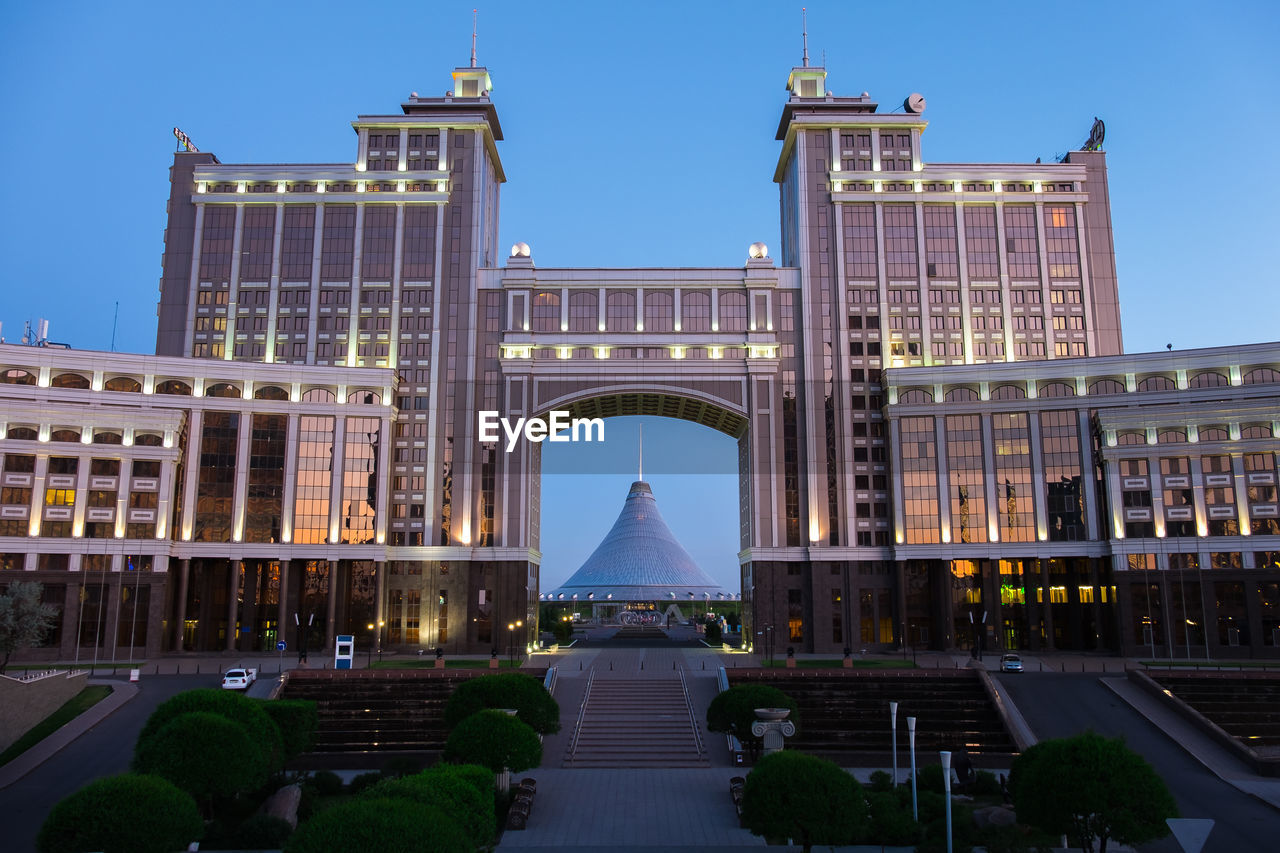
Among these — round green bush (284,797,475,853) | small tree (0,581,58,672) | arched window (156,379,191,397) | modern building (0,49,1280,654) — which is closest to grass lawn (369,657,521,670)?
modern building (0,49,1280,654)

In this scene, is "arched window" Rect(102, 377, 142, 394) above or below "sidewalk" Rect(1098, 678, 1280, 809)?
above

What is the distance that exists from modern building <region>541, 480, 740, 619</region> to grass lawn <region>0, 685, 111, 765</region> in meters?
98.5

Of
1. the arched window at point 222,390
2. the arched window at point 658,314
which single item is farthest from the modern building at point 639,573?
the arched window at point 222,390

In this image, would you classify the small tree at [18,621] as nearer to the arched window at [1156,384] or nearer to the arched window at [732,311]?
the arched window at [732,311]

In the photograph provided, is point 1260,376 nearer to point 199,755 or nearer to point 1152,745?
point 1152,745

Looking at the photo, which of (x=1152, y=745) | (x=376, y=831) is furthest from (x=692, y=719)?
(x=376, y=831)

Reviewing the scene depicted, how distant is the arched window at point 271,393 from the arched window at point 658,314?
3382 cm

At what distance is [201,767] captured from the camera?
35188 millimetres

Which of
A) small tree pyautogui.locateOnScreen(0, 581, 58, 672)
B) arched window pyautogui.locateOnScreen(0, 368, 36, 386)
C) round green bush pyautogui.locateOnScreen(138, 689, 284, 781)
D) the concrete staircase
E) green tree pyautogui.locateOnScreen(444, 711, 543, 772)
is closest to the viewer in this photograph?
round green bush pyautogui.locateOnScreen(138, 689, 284, 781)

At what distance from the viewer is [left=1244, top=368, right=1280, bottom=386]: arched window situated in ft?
262

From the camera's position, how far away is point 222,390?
3408 inches

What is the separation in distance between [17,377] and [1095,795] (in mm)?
85378

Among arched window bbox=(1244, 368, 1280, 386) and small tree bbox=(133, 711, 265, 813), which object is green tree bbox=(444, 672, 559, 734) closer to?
small tree bbox=(133, 711, 265, 813)

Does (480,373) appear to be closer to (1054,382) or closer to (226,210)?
(226,210)
